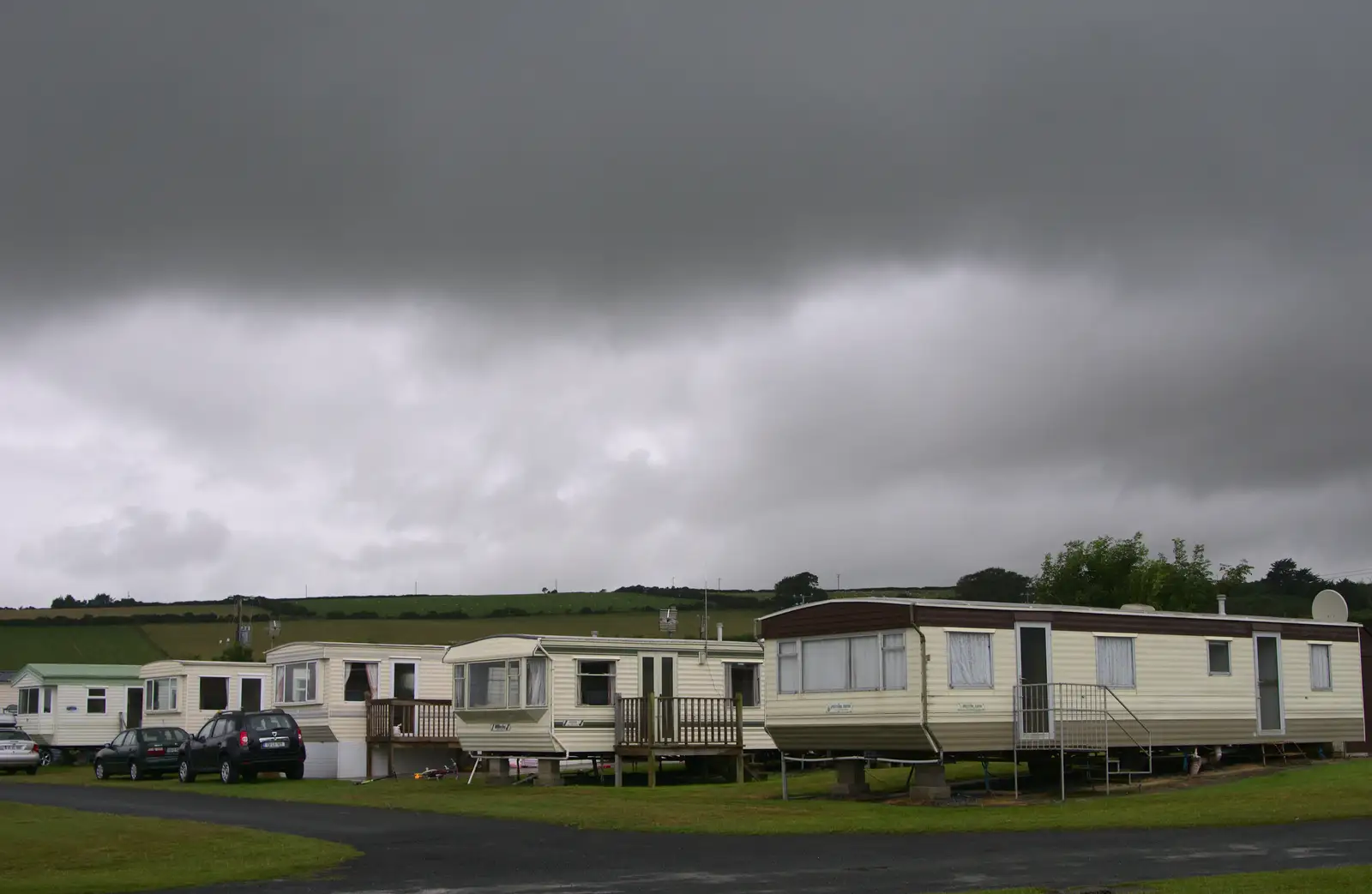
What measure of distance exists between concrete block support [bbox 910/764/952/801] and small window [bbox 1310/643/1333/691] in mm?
10837

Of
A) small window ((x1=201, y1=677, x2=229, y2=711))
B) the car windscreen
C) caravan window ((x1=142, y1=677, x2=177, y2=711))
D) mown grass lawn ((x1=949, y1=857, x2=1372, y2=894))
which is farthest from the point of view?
caravan window ((x1=142, y1=677, x2=177, y2=711))

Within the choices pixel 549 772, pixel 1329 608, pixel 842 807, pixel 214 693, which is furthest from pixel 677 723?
pixel 214 693

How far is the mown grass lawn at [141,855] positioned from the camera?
1542cm

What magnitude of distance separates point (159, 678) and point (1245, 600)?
184ft

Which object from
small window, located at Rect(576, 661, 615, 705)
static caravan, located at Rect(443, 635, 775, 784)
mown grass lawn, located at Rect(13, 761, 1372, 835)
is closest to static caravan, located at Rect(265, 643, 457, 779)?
static caravan, located at Rect(443, 635, 775, 784)

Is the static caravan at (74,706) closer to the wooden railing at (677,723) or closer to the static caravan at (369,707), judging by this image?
the static caravan at (369,707)

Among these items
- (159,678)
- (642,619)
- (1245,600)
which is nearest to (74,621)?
(642,619)

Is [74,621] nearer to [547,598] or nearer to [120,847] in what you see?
[547,598]

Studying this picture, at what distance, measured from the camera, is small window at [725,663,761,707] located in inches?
1387

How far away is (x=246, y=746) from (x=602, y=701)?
9.08 m

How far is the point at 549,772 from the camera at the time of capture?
3269 cm

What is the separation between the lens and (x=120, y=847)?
61.1 ft

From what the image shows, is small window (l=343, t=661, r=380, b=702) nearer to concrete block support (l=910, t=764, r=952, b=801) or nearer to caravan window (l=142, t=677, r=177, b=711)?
caravan window (l=142, t=677, r=177, b=711)

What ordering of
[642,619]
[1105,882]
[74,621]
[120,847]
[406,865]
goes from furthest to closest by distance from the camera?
[74,621] → [642,619] → [120,847] → [406,865] → [1105,882]
